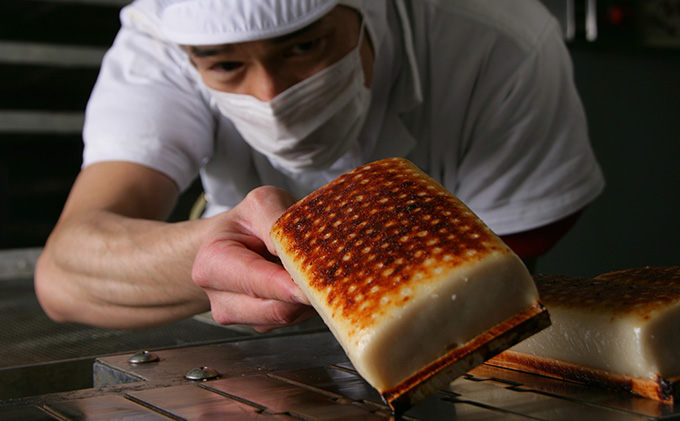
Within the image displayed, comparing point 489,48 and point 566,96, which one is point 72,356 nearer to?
point 489,48

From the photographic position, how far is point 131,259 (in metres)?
1.19

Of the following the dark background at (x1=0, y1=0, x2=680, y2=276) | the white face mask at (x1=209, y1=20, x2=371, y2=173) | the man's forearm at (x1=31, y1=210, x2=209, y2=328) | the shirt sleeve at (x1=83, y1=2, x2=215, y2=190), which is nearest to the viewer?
the man's forearm at (x1=31, y1=210, x2=209, y2=328)

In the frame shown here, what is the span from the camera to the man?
3.74ft

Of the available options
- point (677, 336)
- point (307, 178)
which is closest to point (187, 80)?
point (307, 178)

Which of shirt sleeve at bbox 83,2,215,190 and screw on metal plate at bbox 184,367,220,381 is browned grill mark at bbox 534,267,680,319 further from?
shirt sleeve at bbox 83,2,215,190

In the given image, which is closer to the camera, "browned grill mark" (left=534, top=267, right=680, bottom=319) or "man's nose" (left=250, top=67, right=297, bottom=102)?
"browned grill mark" (left=534, top=267, right=680, bottom=319)

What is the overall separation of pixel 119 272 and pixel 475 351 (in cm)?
80

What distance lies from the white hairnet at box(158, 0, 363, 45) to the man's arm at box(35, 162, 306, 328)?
0.33 metres

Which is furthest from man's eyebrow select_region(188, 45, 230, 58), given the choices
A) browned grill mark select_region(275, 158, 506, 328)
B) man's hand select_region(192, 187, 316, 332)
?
browned grill mark select_region(275, 158, 506, 328)

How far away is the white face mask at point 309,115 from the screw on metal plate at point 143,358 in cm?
50

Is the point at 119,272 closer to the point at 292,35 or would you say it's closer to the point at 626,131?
the point at 292,35

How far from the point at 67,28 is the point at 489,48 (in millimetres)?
1628

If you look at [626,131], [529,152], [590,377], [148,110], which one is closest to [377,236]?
[590,377]

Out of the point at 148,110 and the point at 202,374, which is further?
the point at 148,110
